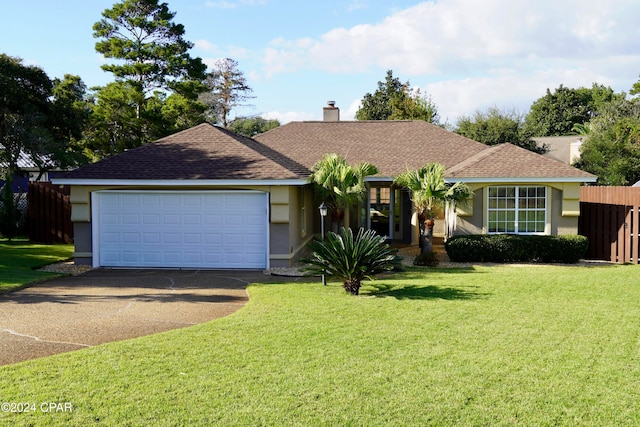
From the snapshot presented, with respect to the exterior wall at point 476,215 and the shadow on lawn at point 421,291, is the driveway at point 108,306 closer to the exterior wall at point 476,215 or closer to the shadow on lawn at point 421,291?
the shadow on lawn at point 421,291

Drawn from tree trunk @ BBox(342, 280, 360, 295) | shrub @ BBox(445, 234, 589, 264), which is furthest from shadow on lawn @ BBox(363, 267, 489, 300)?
shrub @ BBox(445, 234, 589, 264)

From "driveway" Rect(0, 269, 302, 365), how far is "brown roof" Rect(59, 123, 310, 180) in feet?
8.49

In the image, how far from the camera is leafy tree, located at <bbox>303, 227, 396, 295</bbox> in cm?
1149

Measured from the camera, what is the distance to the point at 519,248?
16.7 metres

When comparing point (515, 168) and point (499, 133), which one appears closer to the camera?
point (515, 168)

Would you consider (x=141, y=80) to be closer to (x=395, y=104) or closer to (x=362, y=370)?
(x=395, y=104)

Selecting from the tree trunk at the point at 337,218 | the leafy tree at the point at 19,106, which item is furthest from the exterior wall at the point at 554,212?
the leafy tree at the point at 19,106

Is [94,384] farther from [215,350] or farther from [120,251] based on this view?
[120,251]

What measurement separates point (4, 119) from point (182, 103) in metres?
10.2

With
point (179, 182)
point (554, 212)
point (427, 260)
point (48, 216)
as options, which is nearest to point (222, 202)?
point (179, 182)

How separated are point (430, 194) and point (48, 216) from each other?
14.2 metres

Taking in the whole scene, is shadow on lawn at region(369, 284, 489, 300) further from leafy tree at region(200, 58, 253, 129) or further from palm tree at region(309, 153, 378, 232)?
leafy tree at region(200, 58, 253, 129)

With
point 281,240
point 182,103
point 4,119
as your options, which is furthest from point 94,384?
point 182,103

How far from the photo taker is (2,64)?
2381 centimetres
